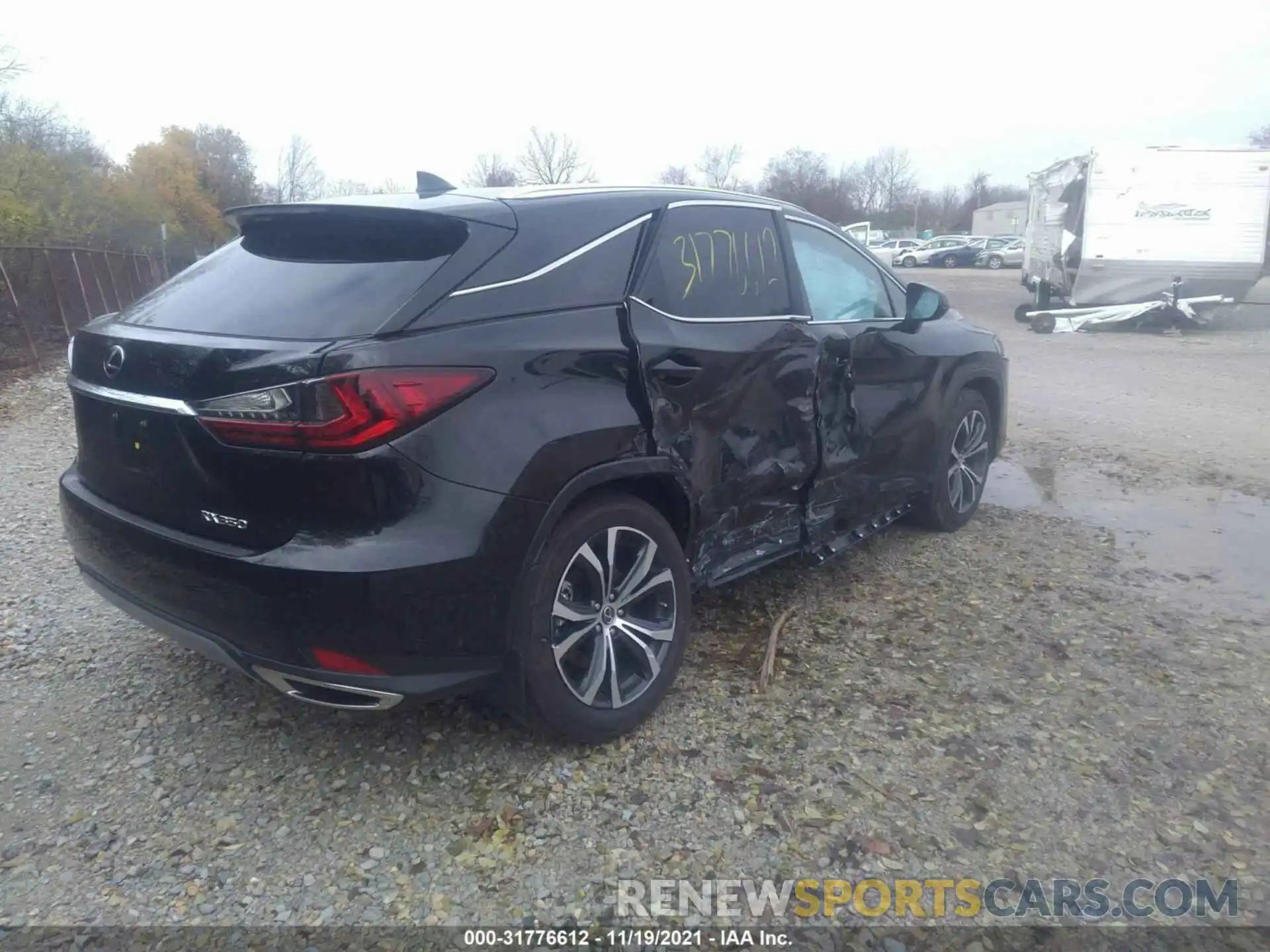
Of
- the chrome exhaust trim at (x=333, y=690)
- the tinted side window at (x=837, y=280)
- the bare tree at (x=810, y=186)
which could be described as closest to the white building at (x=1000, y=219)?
the bare tree at (x=810, y=186)

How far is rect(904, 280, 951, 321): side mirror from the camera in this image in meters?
4.65

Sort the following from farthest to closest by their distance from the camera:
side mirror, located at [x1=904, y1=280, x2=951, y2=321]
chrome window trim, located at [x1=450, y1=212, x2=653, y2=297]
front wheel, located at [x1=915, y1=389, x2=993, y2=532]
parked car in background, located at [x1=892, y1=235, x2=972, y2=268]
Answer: parked car in background, located at [x1=892, y1=235, x2=972, y2=268], front wheel, located at [x1=915, y1=389, x2=993, y2=532], side mirror, located at [x1=904, y1=280, x2=951, y2=321], chrome window trim, located at [x1=450, y1=212, x2=653, y2=297]

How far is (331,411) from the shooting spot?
2.48 m

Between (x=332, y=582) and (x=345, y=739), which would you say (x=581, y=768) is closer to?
(x=345, y=739)

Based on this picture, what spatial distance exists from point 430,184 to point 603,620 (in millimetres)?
1956

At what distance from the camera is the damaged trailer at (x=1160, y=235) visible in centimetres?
1675

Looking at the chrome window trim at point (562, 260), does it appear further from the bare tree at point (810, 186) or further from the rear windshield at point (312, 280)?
the bare tree at point (810, 186)

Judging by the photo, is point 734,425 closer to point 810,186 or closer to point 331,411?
point 331,411

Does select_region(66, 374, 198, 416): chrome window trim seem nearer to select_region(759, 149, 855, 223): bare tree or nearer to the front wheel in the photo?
the front wheel

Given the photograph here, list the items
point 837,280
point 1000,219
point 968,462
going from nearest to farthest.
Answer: point 837,280 < point 968,462 < point 1000,219

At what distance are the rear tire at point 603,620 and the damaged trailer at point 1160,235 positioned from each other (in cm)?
1619

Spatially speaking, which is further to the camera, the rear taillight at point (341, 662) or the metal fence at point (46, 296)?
the metal fence at point (46, 296)

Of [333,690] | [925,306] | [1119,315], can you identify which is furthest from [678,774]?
[1119,315]

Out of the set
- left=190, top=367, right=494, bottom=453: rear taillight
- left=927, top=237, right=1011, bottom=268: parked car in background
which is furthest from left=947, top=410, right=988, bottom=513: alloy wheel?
left=927, top=237, right=1011, bottom=268: parked car in background
